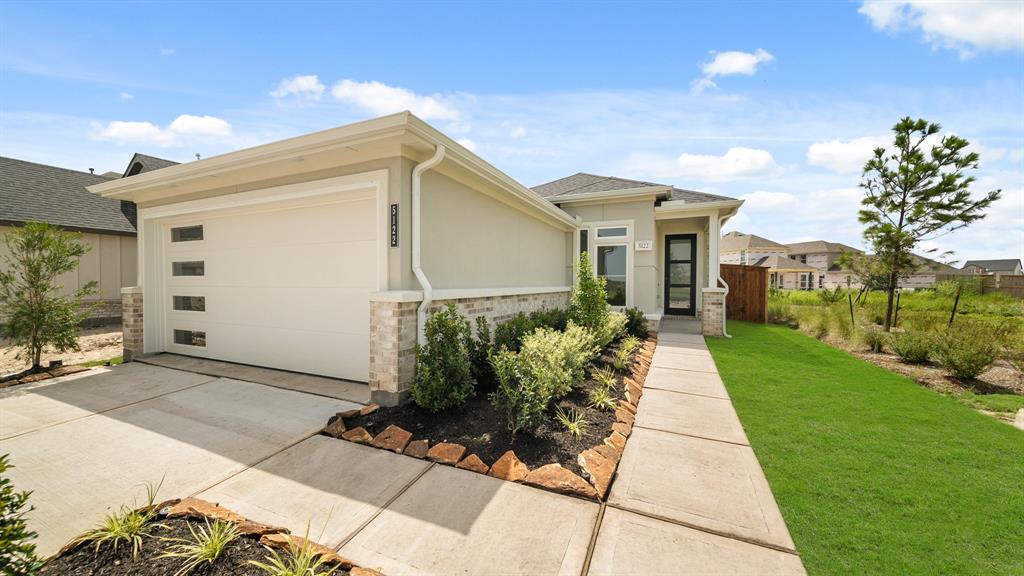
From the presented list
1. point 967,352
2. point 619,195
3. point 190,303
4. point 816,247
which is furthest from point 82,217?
point 816,247

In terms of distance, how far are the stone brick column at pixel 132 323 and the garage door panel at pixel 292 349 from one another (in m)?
0.84

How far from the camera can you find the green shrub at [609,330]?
21.5 ft

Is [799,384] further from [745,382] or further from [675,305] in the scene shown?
[675,305]

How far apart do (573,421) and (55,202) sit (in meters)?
16.1

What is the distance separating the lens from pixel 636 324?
8.68m

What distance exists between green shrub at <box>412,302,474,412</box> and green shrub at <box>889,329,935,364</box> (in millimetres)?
7824

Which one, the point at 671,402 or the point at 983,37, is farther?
the point at 983,37

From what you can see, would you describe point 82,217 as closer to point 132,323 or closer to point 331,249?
point 132,323

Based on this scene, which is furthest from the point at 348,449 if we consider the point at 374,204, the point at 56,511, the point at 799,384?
the point at 799,384

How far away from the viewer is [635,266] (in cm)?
950

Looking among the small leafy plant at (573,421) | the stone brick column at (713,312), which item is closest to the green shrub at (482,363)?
the small leafy plant at (573,421)

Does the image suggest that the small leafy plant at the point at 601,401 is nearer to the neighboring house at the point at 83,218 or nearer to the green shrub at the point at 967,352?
the green shrub at the point at 967,352

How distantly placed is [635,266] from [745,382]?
14.6 ft

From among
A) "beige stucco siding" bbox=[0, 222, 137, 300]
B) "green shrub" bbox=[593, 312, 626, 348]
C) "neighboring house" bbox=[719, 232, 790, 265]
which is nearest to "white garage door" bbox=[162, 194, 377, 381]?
"green shrub" bbox=[593, 312, 626, 348]
